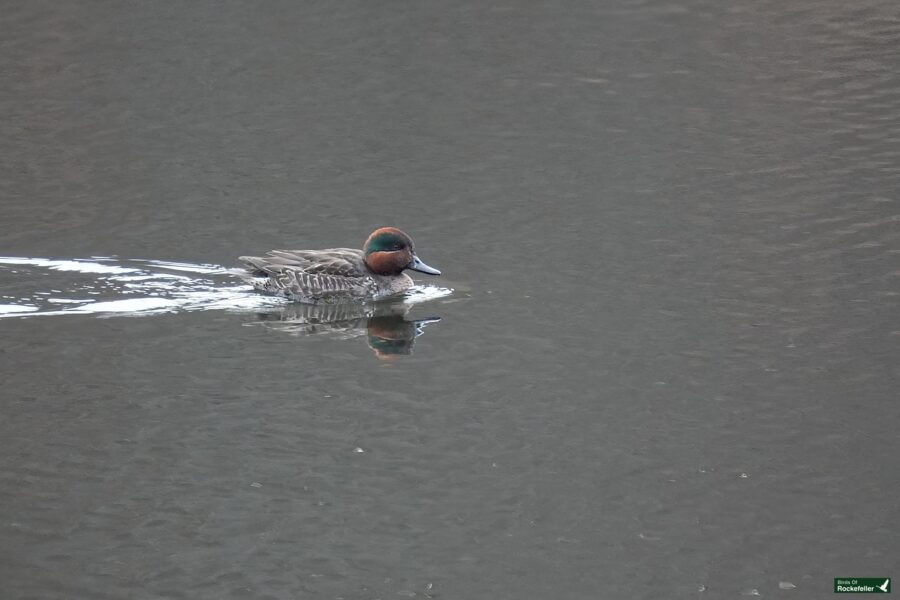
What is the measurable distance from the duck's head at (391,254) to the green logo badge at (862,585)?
6.52m

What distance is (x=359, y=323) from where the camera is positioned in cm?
1318

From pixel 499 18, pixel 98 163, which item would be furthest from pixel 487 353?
pixel 499 18

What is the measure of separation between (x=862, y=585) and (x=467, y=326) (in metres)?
5.21

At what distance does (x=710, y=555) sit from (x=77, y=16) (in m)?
20.8

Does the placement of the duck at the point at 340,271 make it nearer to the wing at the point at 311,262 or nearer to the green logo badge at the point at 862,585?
the wing at the point at 311,262

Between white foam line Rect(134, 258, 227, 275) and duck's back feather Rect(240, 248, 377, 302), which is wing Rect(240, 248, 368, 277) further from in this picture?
white foam line Rect(134, 258, 227, 275)

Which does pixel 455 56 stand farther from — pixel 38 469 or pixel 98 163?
pixel 38 469

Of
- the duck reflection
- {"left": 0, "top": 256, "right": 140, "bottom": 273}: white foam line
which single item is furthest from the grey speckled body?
{"left": 0, "top": 256, "right": 140, "bottom": 273}: white foam line

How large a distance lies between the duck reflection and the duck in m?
0.14

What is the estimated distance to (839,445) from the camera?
9703 mm

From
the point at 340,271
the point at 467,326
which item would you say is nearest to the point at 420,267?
the point at 340,271

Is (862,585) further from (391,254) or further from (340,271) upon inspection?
(340,271)

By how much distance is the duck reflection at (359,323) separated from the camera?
40.7ft

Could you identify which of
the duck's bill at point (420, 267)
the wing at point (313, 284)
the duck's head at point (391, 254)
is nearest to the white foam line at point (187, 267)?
the wing at point (313, 284)
